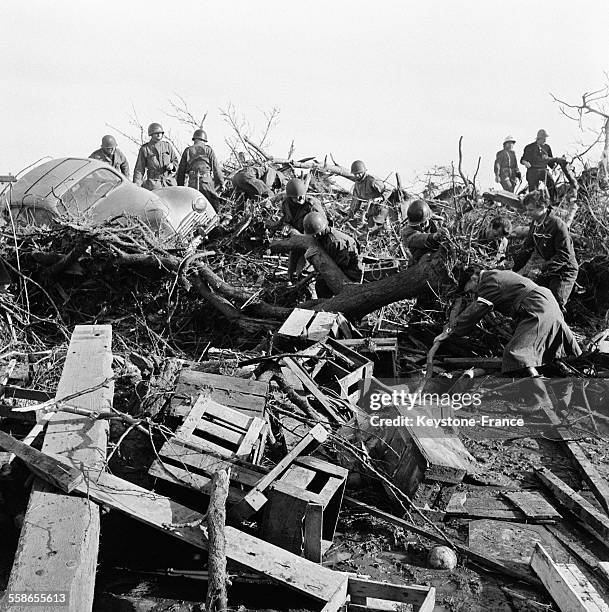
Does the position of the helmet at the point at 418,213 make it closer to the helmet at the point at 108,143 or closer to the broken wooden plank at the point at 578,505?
the broken wooden plank at the point at 578,505

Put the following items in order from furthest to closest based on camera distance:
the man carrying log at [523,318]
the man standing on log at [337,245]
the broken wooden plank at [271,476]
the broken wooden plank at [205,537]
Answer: the man standing on log at [337,245]
the man carrying log at [523,318]
the broken wooden plank at [271,476]
the broken wooden plank at [205,537]

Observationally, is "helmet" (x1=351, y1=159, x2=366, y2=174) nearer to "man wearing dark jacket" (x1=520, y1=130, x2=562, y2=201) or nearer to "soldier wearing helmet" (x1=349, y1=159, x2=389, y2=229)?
"soldier wearing helmet" (x1=349, y1=159, x2=389, y2=229)

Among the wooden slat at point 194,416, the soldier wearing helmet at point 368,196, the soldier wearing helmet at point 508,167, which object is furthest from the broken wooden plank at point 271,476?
the soldier wearing helmet at point 508,167

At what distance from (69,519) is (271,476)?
44.9 inches

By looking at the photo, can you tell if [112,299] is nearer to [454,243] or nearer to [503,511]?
[454,243]

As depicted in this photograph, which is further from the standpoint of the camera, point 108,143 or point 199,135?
point 108,143

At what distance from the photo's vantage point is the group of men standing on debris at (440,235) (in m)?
6.33

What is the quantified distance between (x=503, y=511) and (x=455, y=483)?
50 centimetres

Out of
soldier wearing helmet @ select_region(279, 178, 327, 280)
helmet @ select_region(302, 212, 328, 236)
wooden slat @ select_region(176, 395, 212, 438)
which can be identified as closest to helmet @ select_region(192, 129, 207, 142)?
soldier wearing helmet @ select_region(279, 178, 327, 280)

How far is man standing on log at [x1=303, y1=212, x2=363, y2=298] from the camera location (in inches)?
316

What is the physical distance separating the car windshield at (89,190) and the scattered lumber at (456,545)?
19.2 ft

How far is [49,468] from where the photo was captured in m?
3.78

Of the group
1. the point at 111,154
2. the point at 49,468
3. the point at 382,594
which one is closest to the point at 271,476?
the point at 382,594

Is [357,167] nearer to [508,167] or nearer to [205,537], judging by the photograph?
[508,167]
